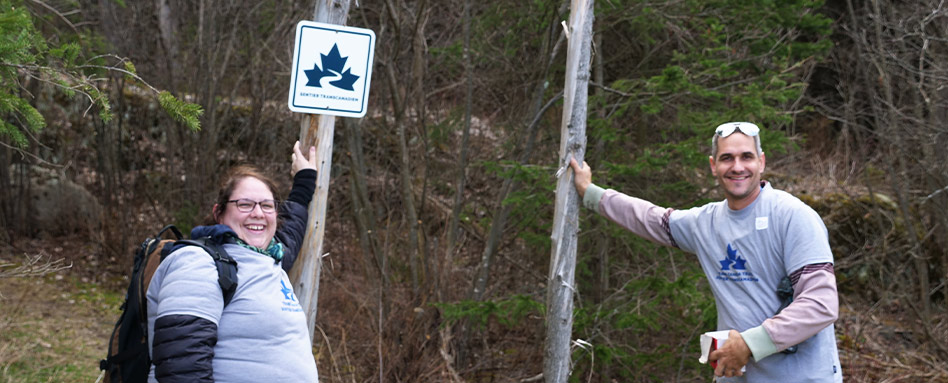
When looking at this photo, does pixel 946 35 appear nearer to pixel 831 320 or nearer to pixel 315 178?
pixel 831 320

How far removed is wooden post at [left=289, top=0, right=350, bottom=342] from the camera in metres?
4.20

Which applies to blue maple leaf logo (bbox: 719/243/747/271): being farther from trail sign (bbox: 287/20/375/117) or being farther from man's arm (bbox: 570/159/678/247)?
trail sign (bbox: 287/20/375/117)

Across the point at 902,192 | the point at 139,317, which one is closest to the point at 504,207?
the point at 139,317

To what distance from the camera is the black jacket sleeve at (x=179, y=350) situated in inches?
111

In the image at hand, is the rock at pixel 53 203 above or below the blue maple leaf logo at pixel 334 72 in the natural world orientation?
below

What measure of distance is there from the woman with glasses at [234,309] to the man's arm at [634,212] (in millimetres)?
1748

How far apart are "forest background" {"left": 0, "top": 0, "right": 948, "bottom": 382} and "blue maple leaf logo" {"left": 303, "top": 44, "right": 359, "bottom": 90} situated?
0.62m

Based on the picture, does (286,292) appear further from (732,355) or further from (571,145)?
(571,145)

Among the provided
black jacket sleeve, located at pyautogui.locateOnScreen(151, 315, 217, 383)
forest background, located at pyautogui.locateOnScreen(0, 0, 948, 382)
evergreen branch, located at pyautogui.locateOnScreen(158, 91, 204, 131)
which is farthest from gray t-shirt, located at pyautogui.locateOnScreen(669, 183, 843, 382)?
evergreen branch, located at pyautogui.locateOnScreen(158, 91, 204, 131)

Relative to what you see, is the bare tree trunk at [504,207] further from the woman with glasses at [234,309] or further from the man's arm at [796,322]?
the man's arm at [796,322]

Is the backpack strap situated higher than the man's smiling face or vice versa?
the man's smiling face

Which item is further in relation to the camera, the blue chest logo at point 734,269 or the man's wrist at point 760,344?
the blue chest logo at point 734,269

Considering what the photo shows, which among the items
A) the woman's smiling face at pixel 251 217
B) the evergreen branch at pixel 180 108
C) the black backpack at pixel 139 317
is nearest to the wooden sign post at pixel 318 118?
the evergreen branch at pixel 180 108

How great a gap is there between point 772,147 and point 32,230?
10289 millimetres
